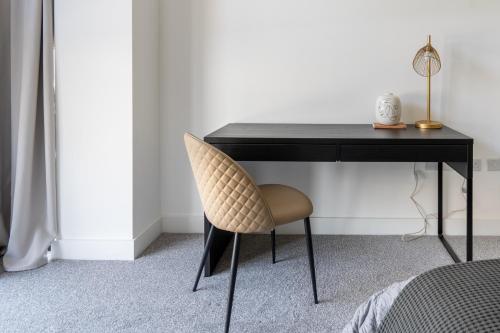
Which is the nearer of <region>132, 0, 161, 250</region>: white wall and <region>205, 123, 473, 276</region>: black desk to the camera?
<region>205, 123, 473, 276</region>: black desk

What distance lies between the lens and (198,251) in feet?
8.48

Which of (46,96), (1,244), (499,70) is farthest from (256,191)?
(499,70)

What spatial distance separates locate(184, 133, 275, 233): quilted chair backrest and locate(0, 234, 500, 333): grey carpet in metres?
0.37

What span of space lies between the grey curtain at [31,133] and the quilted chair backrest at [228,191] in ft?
3.13

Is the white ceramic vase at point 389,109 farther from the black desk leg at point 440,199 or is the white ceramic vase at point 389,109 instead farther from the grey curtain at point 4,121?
the grey curtain at point 4,121

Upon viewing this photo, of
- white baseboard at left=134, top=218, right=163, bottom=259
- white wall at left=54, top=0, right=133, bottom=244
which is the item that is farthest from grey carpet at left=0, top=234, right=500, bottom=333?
white wall at left=54, top=0, right=133, bottom=244

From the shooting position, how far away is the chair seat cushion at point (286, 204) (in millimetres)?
1881

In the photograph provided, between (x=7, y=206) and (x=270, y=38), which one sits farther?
(x=270, y=38)

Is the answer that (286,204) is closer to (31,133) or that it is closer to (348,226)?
(348,226)

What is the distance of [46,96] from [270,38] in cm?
132

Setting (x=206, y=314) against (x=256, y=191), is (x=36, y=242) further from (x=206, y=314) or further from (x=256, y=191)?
(x=256, y=191)

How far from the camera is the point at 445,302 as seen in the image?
0.86 metres

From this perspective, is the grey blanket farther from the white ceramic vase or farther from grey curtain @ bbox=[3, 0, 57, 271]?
grey curtain @ bbox=[3, 0, 57, 271]

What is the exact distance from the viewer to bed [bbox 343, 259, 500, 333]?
78 centimetres
